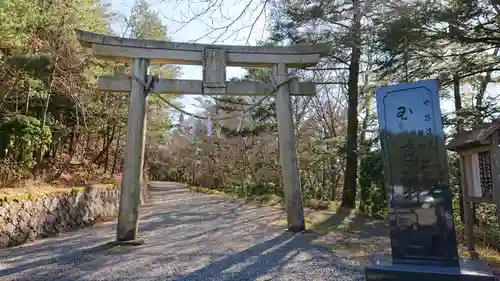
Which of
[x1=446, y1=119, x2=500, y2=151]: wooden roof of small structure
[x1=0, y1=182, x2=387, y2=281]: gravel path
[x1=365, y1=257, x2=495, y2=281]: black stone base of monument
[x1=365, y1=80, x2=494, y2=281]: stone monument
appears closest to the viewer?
[x1=365, y1=257, x2=495, y2=281]: black stone base of monument

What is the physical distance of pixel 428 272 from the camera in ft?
8.98

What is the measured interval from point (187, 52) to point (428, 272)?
5.82 meters

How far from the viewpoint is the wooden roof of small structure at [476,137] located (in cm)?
466

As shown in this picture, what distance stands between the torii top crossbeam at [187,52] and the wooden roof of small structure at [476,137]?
127 inches

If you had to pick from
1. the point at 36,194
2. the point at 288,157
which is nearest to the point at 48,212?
the point at 36,194

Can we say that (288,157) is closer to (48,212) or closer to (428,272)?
(428,272)

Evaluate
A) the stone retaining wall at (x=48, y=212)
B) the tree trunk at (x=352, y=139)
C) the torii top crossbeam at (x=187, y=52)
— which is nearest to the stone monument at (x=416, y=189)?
the torii top crossbeam at (x=187, y=52)

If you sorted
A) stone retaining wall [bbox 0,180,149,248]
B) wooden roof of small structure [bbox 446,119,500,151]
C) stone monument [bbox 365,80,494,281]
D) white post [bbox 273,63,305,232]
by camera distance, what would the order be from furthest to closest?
white post [bbox 273,63,305,232] → stone retaining wall [bbox 0,180,149,248] → wooden roof of small structure [bbox 446,119,500,151] → stone monument [bbox 365,80,494,281]

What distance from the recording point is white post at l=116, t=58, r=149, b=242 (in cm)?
643

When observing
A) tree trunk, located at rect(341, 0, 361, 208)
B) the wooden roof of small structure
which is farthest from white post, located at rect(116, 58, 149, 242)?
tree trunk, located at rect(341, 0, 361, 208)

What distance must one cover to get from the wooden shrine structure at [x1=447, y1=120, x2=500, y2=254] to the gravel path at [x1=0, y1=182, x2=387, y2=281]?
188cm

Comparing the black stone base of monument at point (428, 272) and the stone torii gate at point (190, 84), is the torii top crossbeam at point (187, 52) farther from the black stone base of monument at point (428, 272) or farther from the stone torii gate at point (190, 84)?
the black stone base of monument at point (428, 272)

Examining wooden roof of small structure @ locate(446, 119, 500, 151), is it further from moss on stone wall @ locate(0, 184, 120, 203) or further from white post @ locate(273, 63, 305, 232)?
moss on stone wall @ locate(0, 184, 120, 203)

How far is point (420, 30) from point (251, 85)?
3.33 m
